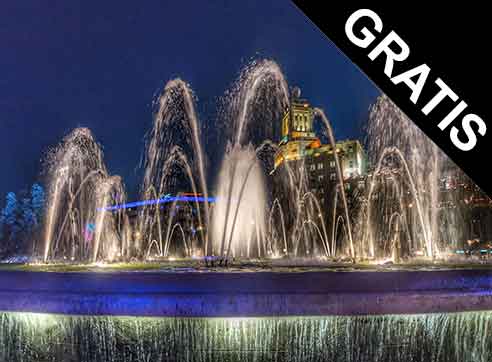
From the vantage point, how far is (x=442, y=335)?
831 centimetres

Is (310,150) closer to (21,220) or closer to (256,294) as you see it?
(21,220)

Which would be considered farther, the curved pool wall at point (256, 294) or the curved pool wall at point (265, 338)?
the curved pool wall at point (265, 338)

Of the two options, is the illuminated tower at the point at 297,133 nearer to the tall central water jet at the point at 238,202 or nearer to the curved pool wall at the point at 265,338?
the tall central water jet at the point at 238,202

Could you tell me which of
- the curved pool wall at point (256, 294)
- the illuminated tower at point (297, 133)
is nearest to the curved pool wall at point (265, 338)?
the curved pool wall at point (256, 294)

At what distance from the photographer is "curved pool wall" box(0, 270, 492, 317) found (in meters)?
7.56

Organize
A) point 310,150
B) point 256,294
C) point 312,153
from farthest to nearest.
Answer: point 310,150 → point 312,153 → point 256,294

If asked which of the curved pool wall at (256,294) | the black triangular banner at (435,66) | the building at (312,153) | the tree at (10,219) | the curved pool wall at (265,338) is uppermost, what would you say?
the building at (312,153)

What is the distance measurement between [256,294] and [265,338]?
85cm

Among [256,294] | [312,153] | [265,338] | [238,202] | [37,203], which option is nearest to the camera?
[256,294]

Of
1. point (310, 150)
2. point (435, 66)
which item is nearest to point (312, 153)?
point (310, 150)

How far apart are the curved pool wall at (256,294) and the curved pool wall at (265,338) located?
0.24 metres

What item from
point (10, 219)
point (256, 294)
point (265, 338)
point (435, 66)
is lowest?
point (265, 338)

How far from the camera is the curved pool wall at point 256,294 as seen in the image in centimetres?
756

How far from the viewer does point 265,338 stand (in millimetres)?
7816
